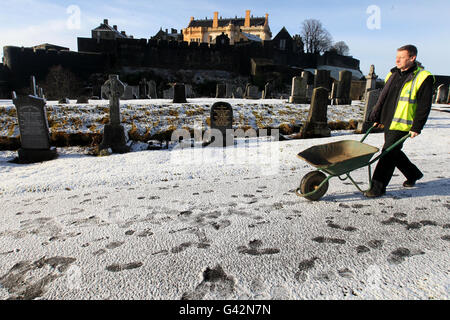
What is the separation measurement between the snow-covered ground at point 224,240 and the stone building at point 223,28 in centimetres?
6669

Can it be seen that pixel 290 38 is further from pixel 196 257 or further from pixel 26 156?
pixel 196 257

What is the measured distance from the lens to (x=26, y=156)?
758cm

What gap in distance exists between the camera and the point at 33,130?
7617 millimetres

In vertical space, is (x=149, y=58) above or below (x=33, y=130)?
A: above

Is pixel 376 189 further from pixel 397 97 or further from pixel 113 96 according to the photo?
pixel 113 96

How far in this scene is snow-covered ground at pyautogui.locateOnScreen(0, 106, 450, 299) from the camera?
1.94m

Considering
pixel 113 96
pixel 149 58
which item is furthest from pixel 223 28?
pixel 113 96

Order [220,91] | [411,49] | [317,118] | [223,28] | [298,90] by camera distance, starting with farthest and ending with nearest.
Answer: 1. [223,28]
2. [220,91]
3. [298,90]
4. [317,118]
5. [411,49]

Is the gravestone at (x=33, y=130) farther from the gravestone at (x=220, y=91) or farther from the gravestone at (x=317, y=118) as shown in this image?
the gravestone at (x=220, y=91)

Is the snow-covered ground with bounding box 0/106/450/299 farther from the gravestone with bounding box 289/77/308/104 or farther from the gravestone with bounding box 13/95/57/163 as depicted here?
the gravestone with bounding box 289/77/308/104

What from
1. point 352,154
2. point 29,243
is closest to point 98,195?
point 29,243

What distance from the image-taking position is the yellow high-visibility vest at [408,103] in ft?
10.3

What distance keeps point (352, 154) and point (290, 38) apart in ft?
198

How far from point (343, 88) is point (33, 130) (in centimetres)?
1650
